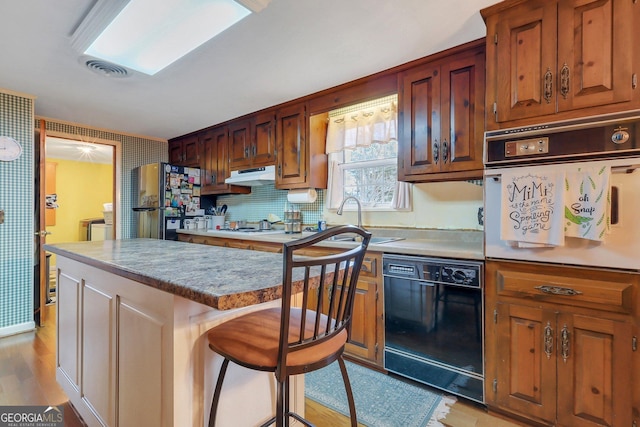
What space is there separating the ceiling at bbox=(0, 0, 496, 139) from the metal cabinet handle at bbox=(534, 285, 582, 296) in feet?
4.85

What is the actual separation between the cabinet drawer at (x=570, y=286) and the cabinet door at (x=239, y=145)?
9.16 ft

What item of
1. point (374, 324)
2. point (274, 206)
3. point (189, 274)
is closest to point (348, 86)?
point (274, 206)

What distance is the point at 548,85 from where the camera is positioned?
1526 mm

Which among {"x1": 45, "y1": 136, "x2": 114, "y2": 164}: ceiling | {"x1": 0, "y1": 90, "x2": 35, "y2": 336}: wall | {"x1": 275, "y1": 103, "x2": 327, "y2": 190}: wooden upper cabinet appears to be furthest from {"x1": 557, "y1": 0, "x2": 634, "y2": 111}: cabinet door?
{"x1": 45, "y1": 136, "x2": 114, "y2": 164}: ceiling

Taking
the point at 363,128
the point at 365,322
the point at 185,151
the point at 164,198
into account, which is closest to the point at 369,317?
the point at 365,322

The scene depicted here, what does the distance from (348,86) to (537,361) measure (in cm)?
229

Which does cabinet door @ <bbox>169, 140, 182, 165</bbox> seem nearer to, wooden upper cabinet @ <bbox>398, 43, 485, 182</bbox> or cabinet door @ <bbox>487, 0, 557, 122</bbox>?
wooden upper cabinet @ <bbox>398, 43, 485, 182</bbox>

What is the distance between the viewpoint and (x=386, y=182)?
286cm

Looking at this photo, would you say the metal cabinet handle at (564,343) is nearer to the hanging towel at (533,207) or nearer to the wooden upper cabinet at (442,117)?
the hanging towel at (533,207)

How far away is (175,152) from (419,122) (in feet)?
12.1

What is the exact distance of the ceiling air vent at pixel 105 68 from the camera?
7.11 ft

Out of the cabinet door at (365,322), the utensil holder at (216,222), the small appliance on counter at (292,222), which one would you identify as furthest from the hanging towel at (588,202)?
A: the utensil holder at (216,222)

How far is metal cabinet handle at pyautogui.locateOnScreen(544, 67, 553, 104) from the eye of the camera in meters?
1.52

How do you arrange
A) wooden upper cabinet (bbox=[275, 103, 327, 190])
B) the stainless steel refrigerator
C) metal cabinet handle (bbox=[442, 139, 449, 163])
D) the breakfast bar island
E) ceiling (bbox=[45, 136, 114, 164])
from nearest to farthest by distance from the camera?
→ 1. the breakfast bar island
2. metal cabinet handle (bbox=[442, 139, 449, 163])
3. wooden upper cabinet (bbox=[275, 103, 327, 190])
4. the stainless steel refrigerator
5. ceiling (bbox=[45, 136, 114, 164])
